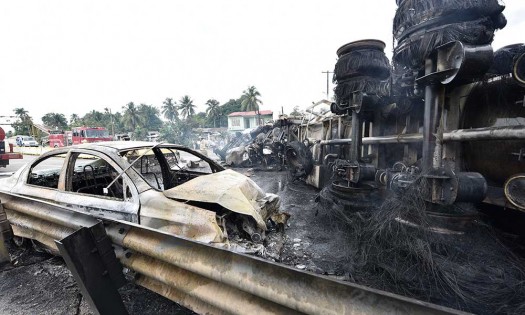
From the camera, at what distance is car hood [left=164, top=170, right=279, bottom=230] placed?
254cm

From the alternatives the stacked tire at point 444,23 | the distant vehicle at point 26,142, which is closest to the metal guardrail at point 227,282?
the stacked tire at point 444,23

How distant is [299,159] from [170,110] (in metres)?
59.2

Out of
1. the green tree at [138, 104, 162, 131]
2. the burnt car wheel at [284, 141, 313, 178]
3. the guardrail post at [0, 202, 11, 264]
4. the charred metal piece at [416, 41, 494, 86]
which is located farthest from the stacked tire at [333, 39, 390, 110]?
the green tree at [138, 104, 162, 131]

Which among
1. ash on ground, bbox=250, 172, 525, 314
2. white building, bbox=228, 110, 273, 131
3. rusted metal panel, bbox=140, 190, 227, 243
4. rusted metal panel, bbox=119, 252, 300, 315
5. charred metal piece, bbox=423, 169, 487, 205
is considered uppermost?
white building, bbox=228, 110, 273, 131

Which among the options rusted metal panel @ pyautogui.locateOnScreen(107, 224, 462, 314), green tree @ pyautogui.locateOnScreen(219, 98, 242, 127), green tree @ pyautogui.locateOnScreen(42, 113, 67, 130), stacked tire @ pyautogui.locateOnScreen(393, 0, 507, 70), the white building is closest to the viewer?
rusted metal panel @ pyautogui.locateOnScreen(107, 224, 462, 314)

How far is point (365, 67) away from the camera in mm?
3830

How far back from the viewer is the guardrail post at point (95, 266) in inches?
61.7

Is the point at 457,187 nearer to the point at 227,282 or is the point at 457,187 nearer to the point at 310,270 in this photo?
the point at 310,270

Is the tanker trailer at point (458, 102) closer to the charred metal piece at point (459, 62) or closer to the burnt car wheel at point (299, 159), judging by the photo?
the charred metal piece at point (459, 62)

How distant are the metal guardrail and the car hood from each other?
2.64 feet

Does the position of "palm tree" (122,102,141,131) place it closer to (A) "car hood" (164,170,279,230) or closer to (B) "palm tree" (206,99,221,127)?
(B) "palm tree" (206,99,221,127)

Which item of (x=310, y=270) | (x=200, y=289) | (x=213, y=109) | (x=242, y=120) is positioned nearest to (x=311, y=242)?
(x=310, y=270)

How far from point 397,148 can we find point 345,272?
2.40 metres

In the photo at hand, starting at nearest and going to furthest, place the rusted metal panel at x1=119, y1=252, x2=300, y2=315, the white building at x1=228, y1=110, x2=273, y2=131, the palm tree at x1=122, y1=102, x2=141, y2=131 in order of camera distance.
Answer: the rusted metal panel at x1=119, y1=252, x2=300, y2=315 < the white building at x1=228, y1=110, x2=273, y2=131 < the palm tree at x1=122, y1=102, x2=141, y2=131
